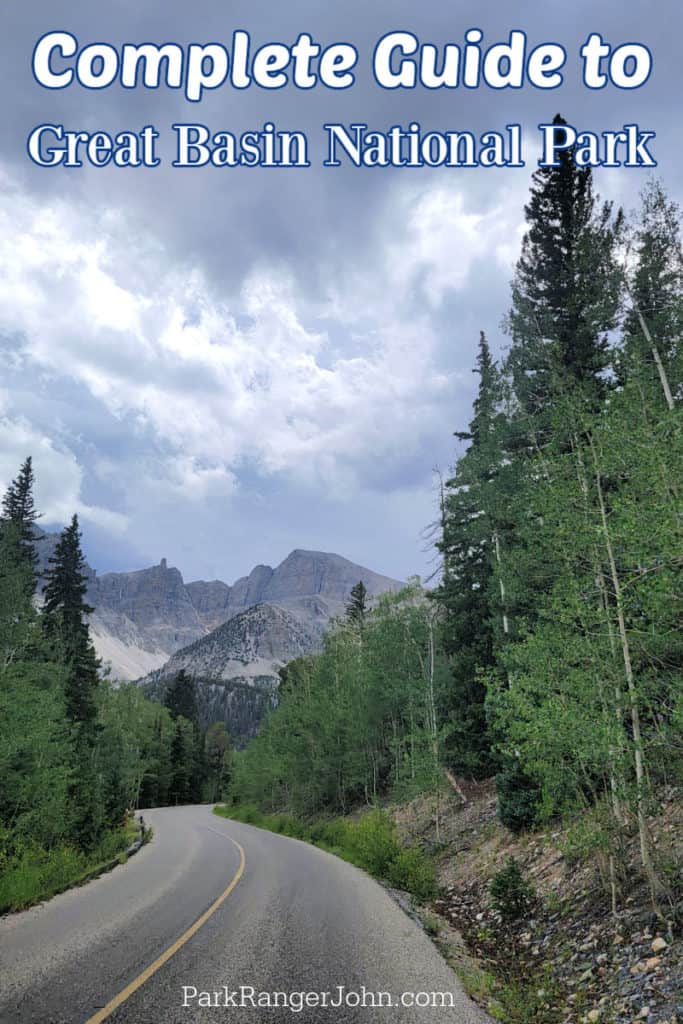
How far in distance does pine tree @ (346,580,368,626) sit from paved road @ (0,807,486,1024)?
35320 millimetres

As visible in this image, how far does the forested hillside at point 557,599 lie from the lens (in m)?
9.79

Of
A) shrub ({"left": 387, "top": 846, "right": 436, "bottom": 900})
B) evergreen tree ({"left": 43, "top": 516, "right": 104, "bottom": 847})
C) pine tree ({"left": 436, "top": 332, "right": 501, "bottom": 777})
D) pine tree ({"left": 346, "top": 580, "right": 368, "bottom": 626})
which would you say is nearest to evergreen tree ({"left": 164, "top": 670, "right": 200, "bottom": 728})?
pine tree ({"left": 346, "top": 580, "right": 368, "bottom": 626})

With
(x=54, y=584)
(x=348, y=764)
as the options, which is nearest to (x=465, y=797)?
(x=348, y=764)

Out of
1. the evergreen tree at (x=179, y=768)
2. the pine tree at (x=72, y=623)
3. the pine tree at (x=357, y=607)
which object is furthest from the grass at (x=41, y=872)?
the evergreen tree at (x=179, y=768)

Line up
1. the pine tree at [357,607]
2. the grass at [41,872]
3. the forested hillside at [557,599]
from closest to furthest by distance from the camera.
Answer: the forested hillside at [557,599]
the grass at [41,872]
the pine tree at [357,607]

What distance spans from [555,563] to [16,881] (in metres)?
14.2

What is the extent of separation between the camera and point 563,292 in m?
24.3

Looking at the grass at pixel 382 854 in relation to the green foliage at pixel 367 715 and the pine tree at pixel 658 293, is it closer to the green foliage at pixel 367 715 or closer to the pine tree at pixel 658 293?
the green foliage at pixel 367 715

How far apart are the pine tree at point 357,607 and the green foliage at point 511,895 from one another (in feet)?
118

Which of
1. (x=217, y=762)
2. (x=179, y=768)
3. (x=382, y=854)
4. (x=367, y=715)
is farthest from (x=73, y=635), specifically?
(x=217, y=762)

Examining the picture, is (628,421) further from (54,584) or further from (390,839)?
(54,584)

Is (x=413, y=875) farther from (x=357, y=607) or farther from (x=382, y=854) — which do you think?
(x=357, y=607)

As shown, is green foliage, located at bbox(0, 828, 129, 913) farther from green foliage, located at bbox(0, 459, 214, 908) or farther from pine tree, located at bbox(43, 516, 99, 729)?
pine tree, located at bbox(43, 516, 99, 729)

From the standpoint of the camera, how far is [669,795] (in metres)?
12.9
